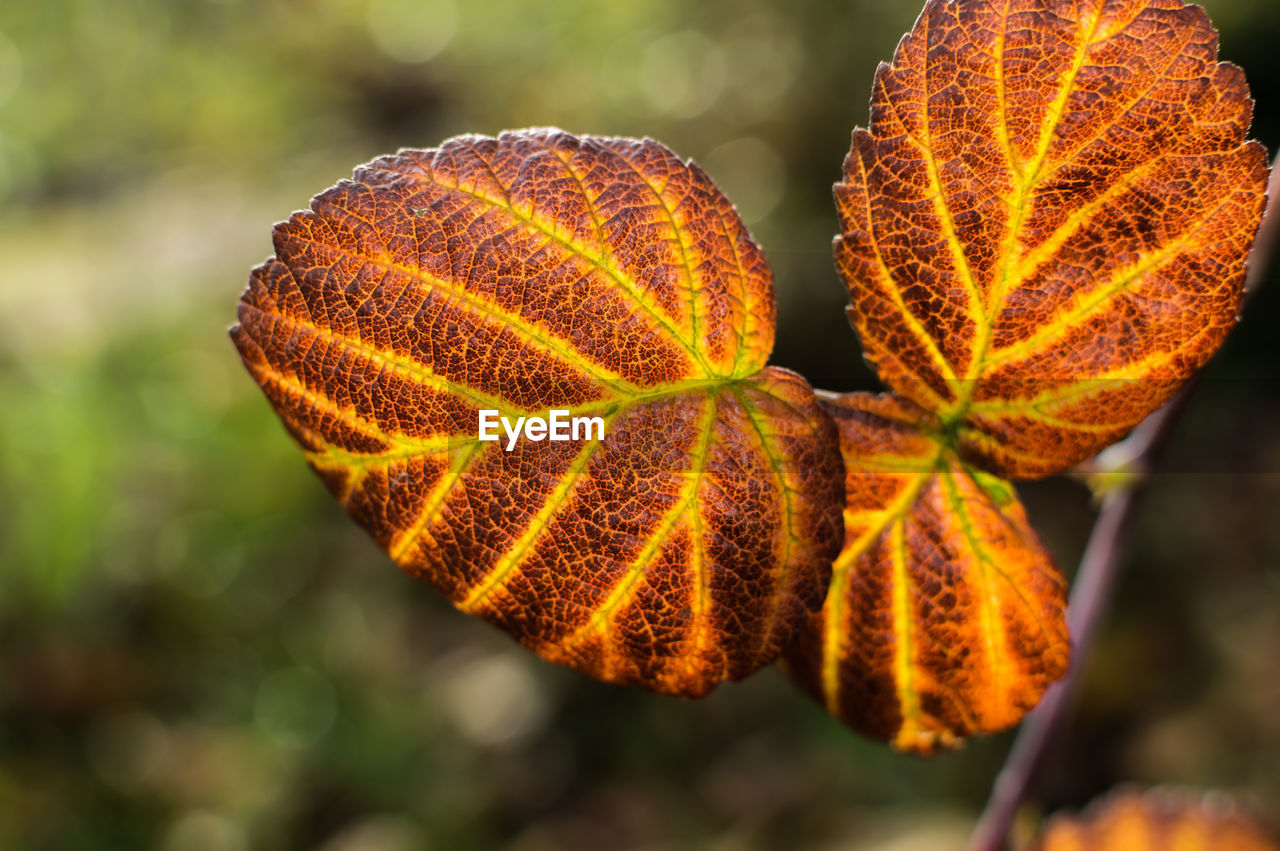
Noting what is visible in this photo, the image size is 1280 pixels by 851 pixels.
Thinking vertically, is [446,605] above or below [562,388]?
below

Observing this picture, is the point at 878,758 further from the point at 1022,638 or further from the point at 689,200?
the point at 689,200

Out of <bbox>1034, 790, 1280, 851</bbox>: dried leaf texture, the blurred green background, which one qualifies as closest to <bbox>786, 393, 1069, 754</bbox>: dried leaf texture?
<bbox>1034, 790, 1280, 851</bbox>: dried leaf texture

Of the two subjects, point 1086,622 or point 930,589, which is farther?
point 1086,622

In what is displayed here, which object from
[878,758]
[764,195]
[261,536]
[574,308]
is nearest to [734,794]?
[878,758]

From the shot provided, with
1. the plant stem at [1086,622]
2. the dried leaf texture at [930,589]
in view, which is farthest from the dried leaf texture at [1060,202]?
the plant stem at [1086,622]

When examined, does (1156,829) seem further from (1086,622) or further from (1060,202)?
(1060,202)

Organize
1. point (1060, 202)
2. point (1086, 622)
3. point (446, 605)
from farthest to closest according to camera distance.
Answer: point (446, 605) < point (1086, 622) < point (1060, 202)

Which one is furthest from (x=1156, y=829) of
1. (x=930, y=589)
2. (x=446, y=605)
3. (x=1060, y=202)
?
(x=446, y=605)

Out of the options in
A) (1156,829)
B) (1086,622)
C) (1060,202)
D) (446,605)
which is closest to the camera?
(1060,202)
